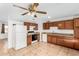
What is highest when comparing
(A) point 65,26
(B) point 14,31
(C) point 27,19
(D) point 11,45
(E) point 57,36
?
(C) point 27,19

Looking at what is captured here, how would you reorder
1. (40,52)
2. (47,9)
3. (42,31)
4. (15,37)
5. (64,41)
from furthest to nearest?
(42,31) < (64,41) < (15,37) < (40,52) < (47,9)

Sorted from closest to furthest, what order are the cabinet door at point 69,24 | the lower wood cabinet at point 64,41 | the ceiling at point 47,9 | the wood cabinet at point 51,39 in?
the ceiling at point 47,9
the cabinet door at point 69,24
the lower wood cabinet at point 64,41
the wood cabinet at point 51,39

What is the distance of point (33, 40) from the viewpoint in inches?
164

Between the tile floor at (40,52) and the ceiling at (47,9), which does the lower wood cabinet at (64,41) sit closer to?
the tile floor at (40,52)

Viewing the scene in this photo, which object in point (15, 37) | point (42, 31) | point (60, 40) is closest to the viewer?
point (15, 37)

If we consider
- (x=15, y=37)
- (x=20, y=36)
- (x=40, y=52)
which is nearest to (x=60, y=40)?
(x=40, y=52)

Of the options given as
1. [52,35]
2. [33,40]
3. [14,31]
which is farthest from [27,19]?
[52,35]

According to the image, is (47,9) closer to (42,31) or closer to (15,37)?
(42,31)

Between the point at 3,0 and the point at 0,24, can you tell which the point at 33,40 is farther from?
the point at 3,0

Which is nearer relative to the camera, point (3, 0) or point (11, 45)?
point (3, 0)

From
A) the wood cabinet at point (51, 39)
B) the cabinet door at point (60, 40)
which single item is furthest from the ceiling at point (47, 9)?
the wood cabinet at point (51, 39)

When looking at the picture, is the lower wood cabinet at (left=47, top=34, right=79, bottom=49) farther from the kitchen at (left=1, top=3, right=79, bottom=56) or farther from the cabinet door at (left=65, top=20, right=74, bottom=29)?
the cabinet door at (left=65, top=20, right=74, bottom=29)

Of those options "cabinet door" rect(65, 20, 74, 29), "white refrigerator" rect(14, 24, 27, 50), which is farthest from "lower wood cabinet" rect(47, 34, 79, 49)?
"white refrigerator" rect(14, 24, 27, 50)

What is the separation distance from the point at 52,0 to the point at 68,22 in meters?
1.86
